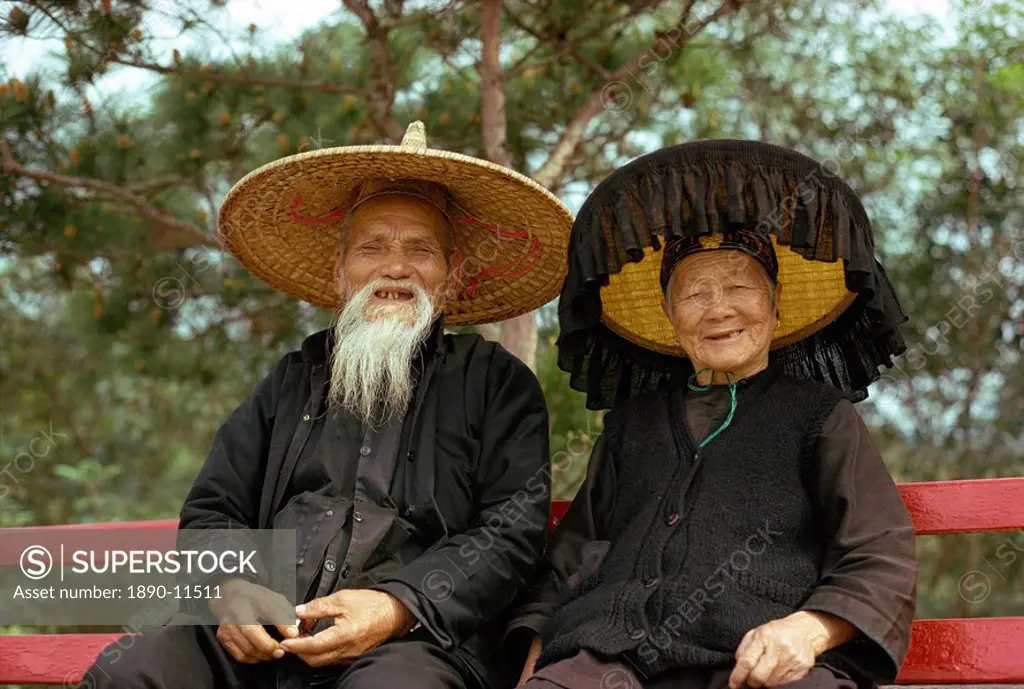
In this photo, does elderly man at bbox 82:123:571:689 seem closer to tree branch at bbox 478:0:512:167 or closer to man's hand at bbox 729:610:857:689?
man's hand at bbox 729:610:857:689

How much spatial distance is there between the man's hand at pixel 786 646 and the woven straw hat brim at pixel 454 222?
57.4 inches

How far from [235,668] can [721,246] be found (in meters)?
1.70

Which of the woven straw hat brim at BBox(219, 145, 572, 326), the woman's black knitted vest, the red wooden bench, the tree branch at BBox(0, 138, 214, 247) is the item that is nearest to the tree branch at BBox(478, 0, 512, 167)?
the woven straw hat brim at BBox(219, 145, 572, 326)

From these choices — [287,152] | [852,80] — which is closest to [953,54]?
[852,80]

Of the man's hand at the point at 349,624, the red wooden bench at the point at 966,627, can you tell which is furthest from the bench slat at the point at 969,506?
the man's hand at the point at 349,624

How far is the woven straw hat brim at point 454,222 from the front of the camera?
329 cm

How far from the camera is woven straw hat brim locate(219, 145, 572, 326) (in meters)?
3.29

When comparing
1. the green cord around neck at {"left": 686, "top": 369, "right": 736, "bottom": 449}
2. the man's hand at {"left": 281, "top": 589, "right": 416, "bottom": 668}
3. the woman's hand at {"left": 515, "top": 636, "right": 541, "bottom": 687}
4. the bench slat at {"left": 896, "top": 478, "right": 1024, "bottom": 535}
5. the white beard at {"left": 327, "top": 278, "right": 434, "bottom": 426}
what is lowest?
the woman's hand at {"left": 515, "top": 636, "right": 541, "bottom": 687}

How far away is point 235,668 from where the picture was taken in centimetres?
288

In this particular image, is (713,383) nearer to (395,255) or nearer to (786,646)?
(786,646)

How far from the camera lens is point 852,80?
292 inches

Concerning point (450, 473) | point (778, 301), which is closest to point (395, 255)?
point (450, 473)

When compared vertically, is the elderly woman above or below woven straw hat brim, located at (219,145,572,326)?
below

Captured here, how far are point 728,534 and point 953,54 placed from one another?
17.5 ft
